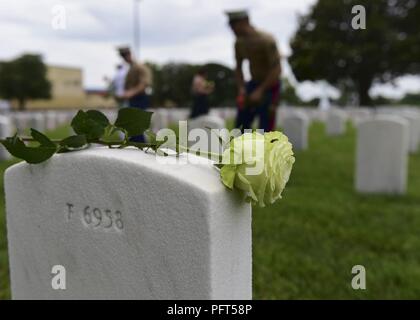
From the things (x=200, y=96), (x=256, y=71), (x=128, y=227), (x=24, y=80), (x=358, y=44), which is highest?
(x=358, y=44)

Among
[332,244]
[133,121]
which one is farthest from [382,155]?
[133,121]

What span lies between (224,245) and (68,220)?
52 centimetres

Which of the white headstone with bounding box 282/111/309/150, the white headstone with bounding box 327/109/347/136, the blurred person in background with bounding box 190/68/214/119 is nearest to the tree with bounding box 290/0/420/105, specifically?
the white headstone with bounding box 327/109/347/136

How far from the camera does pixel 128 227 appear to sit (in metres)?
1.29

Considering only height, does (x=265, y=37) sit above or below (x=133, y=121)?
above

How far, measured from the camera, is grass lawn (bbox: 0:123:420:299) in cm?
250

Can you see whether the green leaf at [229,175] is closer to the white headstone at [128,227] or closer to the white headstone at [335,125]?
the white headstone at [128,227]

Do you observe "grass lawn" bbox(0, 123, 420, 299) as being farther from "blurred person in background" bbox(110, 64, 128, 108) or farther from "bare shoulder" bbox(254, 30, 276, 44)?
"blurred person in background" bbox(110, 64, 128, 108)

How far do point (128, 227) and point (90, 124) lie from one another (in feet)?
1.21

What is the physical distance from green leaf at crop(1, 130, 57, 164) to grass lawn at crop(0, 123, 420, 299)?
1.25m

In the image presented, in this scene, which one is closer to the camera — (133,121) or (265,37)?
(133,121)

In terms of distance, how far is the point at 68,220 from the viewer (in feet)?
4.75

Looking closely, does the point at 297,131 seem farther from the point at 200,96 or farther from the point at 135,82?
Answer: the point at 135,82
